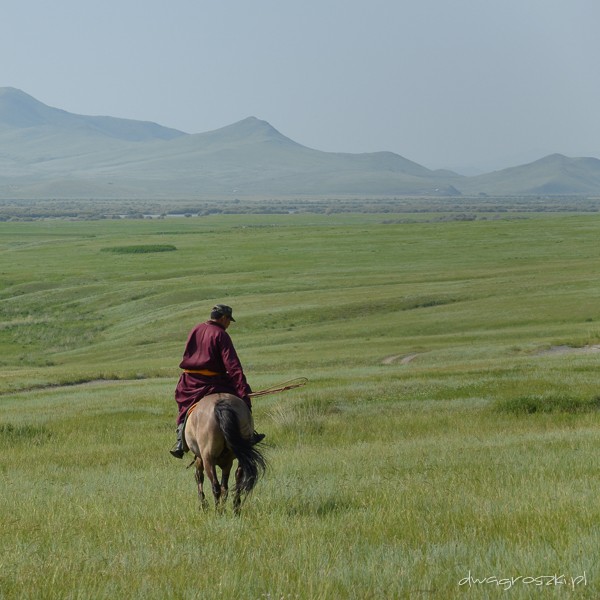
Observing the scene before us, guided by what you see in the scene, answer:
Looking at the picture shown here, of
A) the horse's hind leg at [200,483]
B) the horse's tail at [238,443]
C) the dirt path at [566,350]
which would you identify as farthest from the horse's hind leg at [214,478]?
the dirt path at [566,350]

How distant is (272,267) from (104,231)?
90.0 meters

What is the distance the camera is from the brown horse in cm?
1088

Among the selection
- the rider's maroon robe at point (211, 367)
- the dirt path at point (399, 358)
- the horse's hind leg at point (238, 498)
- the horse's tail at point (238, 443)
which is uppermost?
the rider's maroon robe at point (211, 367)

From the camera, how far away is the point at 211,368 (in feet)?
37.9

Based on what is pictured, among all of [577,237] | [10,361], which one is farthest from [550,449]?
[577,237]

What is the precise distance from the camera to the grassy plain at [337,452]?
24.9 feet

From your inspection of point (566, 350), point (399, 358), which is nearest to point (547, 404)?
point (566, 350)

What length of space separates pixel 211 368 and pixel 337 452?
6318mm

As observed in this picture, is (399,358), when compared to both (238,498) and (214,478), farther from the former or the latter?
(238,498)

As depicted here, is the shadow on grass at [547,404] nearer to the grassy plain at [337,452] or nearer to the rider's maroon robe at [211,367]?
the grassy plain at [337,452]

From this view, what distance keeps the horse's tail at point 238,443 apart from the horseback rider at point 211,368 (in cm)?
38

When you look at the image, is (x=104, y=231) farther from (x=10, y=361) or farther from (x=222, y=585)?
(x=222, y=585)

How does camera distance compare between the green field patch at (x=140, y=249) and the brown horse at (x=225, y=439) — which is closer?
the brown horse at (x=225, y=439)

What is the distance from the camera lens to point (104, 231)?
182 metres
